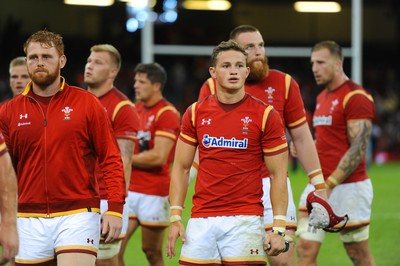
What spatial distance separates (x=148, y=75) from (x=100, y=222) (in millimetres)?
3632

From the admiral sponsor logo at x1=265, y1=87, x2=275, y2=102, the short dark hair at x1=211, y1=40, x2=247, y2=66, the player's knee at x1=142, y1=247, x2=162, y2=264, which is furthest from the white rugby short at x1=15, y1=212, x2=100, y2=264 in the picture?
the player's knee at x1=142, y1=247, x2=162, y2=264

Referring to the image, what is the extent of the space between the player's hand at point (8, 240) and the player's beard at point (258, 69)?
3229 millimetres

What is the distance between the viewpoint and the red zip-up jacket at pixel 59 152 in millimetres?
6641

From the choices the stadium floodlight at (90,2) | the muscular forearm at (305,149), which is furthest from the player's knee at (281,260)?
the stadium floodlight at (90,2)

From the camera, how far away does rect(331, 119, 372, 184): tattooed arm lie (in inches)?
355

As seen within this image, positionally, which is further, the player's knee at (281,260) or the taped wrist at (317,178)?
the taped wrist at (317,178)

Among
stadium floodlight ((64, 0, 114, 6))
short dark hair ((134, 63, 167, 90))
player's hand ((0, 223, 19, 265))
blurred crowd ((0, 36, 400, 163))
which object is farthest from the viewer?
blurred crowd ((0, 36, 400, 163))

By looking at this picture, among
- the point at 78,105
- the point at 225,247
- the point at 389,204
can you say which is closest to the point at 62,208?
the point at 78,105

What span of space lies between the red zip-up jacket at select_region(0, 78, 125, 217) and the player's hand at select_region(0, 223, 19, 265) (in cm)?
129

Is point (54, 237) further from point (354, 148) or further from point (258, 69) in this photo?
point (354, 148)

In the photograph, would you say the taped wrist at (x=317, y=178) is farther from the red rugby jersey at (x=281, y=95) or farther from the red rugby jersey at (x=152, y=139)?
the red rugby jersey at (x=152, y=139)

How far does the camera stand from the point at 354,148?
29.9 ft

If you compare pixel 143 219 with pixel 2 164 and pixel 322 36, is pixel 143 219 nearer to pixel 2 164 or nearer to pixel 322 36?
pixel 2 164

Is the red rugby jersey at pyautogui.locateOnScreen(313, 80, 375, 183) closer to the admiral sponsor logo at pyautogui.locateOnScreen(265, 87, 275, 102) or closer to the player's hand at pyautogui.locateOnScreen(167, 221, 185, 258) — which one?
the admiral sponsor logo at pyautogui.locateOnScreen(265, 87, 275, 102)
